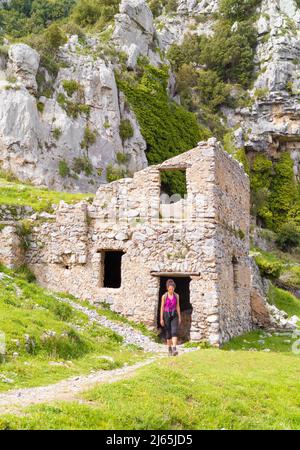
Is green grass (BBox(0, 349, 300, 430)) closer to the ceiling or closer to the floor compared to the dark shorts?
closer to the floor

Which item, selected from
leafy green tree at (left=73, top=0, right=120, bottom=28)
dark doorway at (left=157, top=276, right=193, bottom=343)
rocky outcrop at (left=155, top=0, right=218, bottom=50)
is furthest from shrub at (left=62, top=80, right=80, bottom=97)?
rocky outcrop at (left=155, top=0, right=218, bottom=50)

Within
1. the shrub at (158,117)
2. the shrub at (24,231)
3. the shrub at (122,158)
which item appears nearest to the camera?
the shrub at (24,231)

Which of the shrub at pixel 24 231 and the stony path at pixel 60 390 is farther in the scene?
the shrub at pixel 24 231

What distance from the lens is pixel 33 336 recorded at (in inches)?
460

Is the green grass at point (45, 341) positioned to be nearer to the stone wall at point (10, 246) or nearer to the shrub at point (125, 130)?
the stone wall at point (10, 246)

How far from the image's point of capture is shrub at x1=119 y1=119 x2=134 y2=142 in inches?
1641

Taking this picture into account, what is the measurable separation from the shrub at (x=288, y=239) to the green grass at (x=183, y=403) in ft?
136

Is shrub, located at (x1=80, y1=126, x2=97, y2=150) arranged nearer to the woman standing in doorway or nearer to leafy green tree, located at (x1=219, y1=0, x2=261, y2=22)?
the woman standing in doorway

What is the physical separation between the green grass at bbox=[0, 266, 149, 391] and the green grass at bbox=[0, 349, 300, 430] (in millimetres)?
1803

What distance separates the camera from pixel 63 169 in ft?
117

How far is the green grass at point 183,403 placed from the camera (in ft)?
22.7

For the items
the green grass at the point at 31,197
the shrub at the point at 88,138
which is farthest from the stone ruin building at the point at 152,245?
the shrub at the point at 88,138

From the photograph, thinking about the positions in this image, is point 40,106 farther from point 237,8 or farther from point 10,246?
point 237,8
